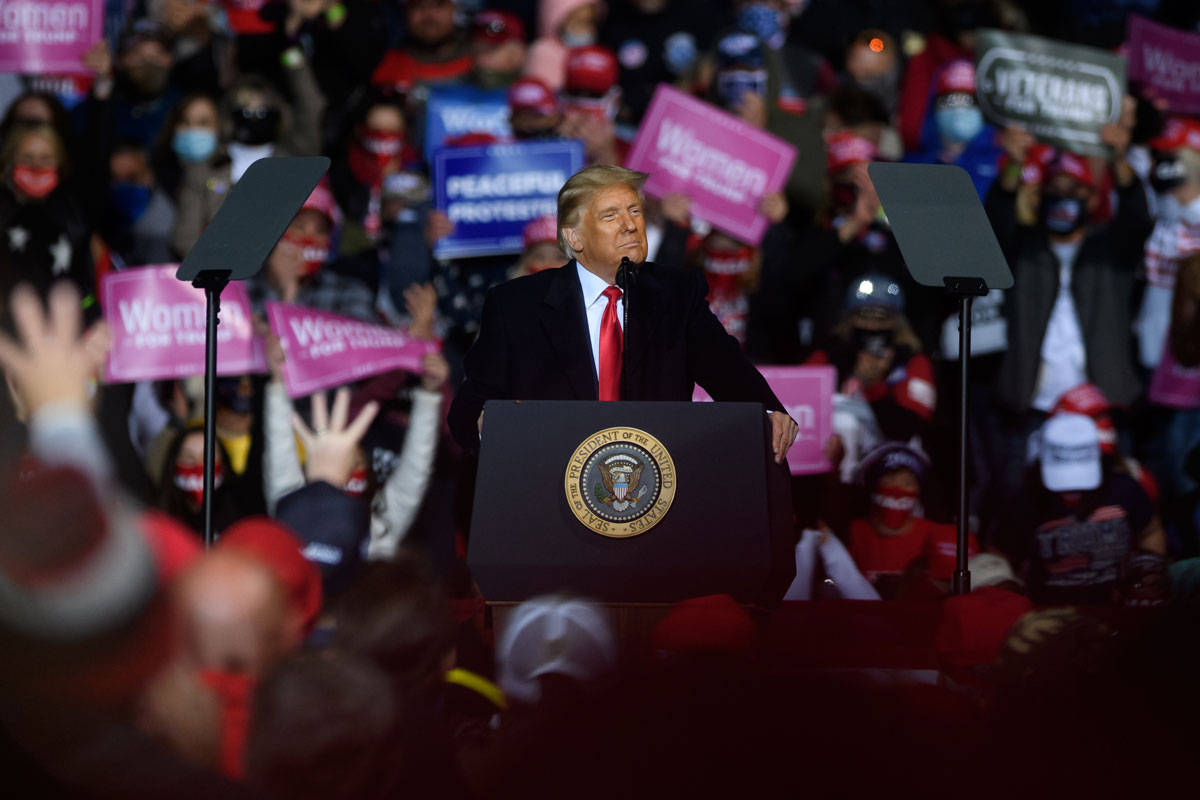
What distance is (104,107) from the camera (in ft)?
20.6

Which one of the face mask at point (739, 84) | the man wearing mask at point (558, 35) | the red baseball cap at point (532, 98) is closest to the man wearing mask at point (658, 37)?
the man wearing mask at point (558, 35)

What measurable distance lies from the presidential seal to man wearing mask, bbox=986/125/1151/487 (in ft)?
11.9

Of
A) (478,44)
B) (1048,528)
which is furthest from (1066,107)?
(478,44)

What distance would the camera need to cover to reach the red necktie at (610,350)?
3342 mm

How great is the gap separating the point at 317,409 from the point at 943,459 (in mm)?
2501

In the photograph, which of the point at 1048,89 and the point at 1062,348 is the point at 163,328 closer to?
the point at 1062,348

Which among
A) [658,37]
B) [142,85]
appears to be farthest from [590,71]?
[142,85]

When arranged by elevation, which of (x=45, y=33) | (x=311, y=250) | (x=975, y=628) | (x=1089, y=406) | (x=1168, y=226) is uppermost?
(x=45, y=33)

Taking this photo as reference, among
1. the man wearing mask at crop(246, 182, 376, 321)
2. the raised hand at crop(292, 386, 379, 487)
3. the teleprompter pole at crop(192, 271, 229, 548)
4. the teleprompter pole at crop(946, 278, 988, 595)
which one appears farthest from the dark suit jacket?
the man wearing mask at crop(246, 182, 376, 321)

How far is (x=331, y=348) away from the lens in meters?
5.68

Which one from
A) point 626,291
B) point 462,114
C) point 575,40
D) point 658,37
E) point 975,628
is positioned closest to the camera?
point 975,628

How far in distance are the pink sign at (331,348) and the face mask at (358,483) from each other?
43 centimetres

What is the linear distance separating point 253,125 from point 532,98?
1251mm

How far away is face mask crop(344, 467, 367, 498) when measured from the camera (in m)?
5.32
